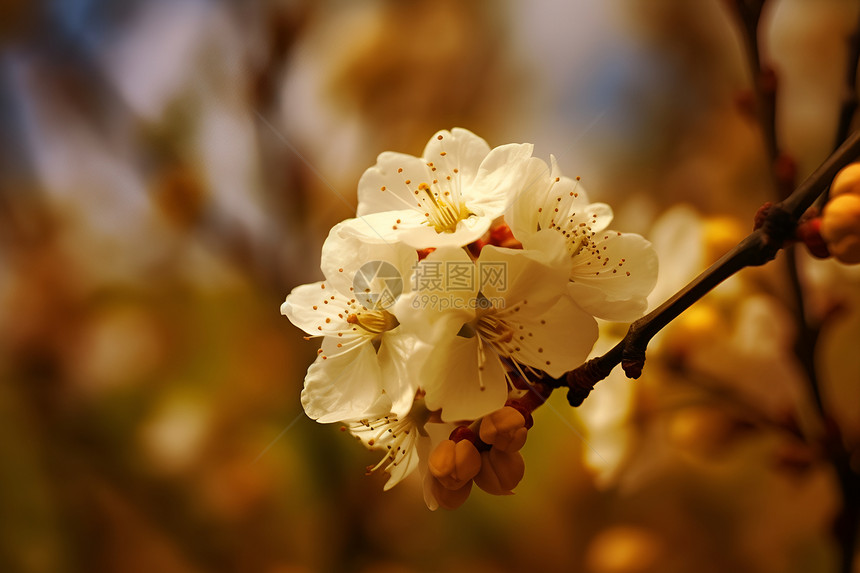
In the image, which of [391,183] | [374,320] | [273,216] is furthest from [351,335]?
[273,216]

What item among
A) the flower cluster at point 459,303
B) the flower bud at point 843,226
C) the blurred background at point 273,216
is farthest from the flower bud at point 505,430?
the blurred background at point 273,216

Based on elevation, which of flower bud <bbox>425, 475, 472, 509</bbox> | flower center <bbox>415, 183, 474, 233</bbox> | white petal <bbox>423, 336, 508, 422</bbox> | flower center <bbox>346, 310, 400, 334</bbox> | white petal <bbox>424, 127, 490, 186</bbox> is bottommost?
flower bud <bbox>425, 475, 472, 509</bbox>

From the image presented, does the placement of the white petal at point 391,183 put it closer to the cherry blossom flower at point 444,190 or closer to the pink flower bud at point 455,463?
the cherry blossom flower at point 444,190

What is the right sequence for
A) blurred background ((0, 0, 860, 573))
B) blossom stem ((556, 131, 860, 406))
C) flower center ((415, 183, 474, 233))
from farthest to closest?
blurred background ((0, 0, 860, 573)) → flower center ((415, 183, 474, 233)) → blossom stem ((556, 131, 860, 406))

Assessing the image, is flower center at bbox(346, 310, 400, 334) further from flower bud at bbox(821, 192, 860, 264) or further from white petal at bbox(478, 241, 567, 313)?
flower bud at bbox(821, 192, 860, 264)

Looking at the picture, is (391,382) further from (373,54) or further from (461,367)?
(373,54)

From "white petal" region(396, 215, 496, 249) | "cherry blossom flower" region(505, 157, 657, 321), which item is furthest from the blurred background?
"white petal" region(396, 215, 496, 249)

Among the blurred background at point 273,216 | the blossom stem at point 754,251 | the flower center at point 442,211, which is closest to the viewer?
the blossom stem at point 754,251
